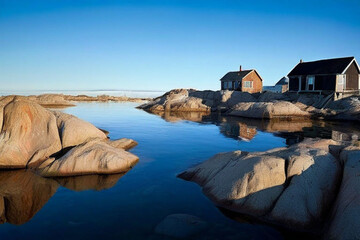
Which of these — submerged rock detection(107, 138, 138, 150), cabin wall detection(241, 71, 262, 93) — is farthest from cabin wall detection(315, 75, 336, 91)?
submerged rock detection(107, 138, 138, 150)

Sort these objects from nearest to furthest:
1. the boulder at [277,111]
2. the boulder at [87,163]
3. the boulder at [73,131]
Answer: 1. the boulder at [87,163]
2. the boulder at [73,131]
3. the boulder at [277,111]

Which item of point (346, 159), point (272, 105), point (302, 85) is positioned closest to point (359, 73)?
point (302, 85)

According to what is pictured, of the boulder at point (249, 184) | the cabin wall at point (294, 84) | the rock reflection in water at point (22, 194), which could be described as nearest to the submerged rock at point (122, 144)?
the rock reflection in water at point (22, 194)

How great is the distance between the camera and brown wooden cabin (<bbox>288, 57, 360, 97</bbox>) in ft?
123

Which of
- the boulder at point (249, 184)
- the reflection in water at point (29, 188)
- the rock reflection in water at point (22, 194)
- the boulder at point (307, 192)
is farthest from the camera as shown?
the reflection in water at point (29, 188)

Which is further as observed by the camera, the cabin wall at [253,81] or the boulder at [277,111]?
the cabin wall at [253,81]

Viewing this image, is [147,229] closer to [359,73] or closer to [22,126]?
[22,126]

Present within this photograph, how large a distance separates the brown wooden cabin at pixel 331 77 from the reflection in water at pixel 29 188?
3818 cm

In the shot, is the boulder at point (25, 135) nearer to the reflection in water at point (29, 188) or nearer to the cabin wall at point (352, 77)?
the reflection in water at point (29, 188)

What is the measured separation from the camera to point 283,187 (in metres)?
7.37

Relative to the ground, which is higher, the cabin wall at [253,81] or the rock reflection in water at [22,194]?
the cabin wall at [253,81]

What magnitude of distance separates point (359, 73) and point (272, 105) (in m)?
17.2

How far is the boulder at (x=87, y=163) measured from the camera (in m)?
10.2

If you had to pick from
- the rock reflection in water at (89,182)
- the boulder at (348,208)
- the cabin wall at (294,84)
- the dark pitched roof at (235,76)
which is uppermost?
the dark pitched roof at (235,76)
